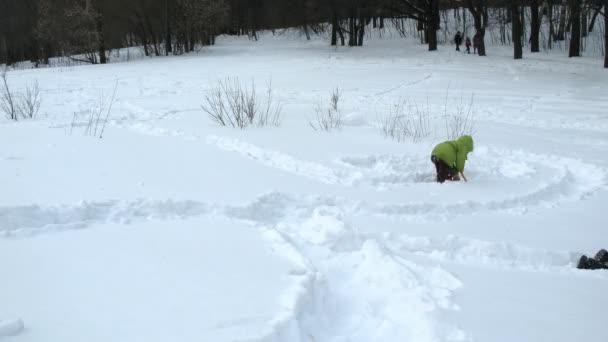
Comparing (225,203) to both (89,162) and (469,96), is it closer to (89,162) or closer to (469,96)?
(89,162)

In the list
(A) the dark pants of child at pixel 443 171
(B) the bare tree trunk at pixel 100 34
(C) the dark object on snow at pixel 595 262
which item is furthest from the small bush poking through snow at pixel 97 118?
(B) the bare tree trunk at pixel 100 34

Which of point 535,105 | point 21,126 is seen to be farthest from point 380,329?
point 535,105

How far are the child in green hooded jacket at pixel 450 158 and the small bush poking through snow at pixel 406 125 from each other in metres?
1.85

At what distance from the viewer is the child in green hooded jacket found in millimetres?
5195

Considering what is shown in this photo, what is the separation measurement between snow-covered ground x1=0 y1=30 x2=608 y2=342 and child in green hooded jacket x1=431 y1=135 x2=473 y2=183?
202mm

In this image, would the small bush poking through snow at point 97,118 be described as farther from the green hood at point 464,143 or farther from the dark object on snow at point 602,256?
the dark object on snow at point 602,256

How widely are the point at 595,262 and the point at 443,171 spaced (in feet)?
6.58

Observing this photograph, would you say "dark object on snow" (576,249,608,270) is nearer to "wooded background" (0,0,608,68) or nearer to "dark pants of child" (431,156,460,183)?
"dark pants of child" (431,156,460,183)

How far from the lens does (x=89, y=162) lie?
548cm

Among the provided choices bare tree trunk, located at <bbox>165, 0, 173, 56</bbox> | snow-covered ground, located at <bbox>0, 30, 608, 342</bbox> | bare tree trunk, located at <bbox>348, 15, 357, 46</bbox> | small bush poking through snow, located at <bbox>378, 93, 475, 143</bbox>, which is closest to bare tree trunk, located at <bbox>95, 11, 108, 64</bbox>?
bare tree trunk, located at <bbox>165, 0, 173, 56</bbox>

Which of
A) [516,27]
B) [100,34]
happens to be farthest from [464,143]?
[100,34]

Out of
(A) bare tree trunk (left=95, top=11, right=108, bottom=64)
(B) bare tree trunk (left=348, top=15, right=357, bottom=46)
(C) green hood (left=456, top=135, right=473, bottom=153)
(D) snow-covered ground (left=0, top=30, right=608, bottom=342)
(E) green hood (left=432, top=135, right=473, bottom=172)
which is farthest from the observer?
(B) bare tree trunk (left=348, top=15, right=357, bottom=46)

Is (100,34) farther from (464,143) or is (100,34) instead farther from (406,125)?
(464,143)

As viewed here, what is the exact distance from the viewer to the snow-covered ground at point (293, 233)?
258 cm
